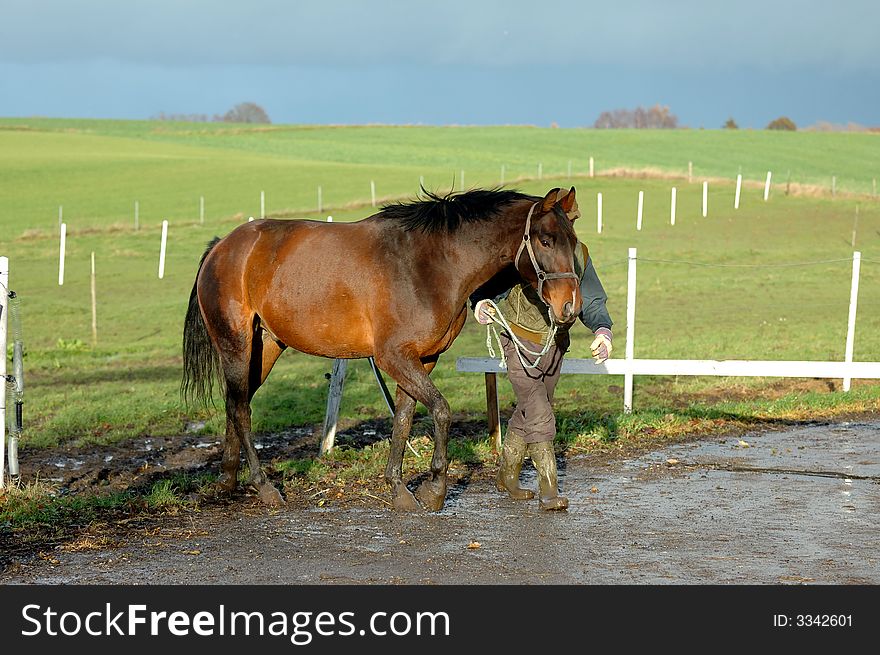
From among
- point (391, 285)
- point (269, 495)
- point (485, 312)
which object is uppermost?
point (391, 285)

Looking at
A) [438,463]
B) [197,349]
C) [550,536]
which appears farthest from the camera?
[197,349]

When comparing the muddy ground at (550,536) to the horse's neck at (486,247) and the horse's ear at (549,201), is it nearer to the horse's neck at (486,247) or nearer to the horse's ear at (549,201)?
the horse's neck at (486,247)

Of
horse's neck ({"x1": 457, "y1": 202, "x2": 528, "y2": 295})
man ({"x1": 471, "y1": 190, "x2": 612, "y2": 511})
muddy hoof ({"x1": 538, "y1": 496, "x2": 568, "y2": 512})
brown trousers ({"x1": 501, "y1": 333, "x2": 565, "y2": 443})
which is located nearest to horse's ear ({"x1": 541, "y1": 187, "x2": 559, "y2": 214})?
horse's neck ({"x1": 457, "y1": 202, "x2": 528, "y2": 295})

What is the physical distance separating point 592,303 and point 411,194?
39336mm

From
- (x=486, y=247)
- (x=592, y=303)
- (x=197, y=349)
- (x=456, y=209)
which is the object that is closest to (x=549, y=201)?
(x=486, y=247)

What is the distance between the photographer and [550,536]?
269 inches

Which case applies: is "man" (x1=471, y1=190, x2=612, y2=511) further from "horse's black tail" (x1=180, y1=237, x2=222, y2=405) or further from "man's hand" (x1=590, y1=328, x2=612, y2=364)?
"horse's black tail" (x1=180, y1=237, x2=222, y2=405)

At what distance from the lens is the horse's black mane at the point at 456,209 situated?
7527 mm

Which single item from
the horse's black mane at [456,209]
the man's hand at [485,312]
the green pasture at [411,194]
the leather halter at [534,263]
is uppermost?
the horse's black mane at [456,209]

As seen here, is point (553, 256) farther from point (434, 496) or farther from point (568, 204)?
point (434, 496)

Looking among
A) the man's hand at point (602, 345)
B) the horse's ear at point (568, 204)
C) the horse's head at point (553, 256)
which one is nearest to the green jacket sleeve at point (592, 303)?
the man's hand at point (602, 345)

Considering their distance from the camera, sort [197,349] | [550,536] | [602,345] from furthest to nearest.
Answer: [197,349] → [602,345] → [550,536]

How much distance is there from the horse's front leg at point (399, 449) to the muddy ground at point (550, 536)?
19 cm

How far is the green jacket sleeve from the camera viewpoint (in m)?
7.58
